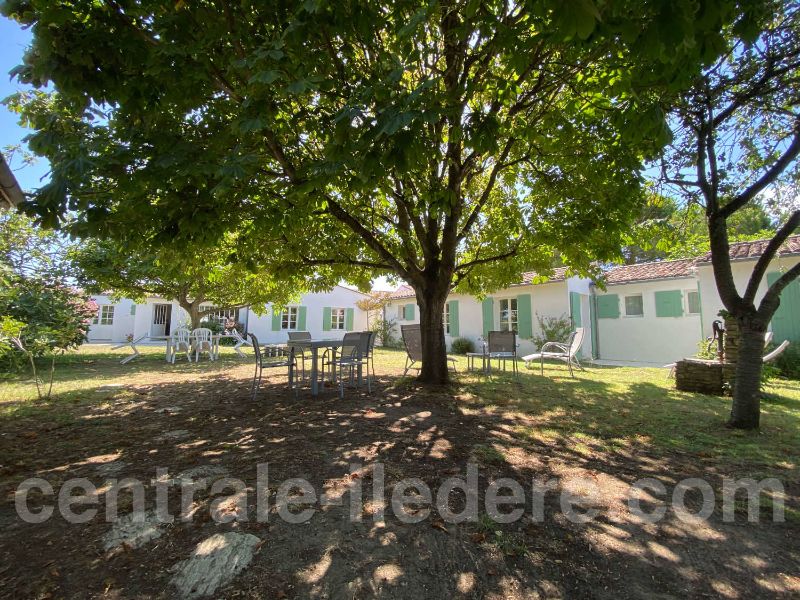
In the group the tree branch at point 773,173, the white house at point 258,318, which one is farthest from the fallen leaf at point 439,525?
the white house at point 258,318

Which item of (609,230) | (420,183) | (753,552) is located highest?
(420,183)

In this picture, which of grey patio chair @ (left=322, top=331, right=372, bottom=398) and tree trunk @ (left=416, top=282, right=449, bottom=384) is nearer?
grey patio chair @ (left=322, top=331, right=372, bottom=398)

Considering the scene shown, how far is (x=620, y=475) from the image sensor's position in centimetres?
318

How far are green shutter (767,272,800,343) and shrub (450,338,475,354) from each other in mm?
9038

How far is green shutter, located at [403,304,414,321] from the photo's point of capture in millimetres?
19288

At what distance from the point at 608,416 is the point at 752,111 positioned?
4531 millimetres

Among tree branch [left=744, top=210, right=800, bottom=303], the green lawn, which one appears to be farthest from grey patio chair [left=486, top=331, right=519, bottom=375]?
tree branch [left=744, top=210, right=800, bottom=303]

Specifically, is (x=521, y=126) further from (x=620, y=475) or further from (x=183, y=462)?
(x=183, y=462)

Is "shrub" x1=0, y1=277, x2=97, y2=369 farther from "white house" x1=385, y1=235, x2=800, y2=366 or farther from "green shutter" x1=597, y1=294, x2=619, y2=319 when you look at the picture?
"green shutter" x1=597, y1=294, x2=619, y2=319

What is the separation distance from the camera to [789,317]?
30.1 feet

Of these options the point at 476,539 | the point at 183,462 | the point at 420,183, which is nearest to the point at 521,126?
the point at 420,183

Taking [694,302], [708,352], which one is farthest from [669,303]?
[708,352]

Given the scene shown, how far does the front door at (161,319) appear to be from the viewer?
882 inches

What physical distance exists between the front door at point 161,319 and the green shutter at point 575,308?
71.4ft
